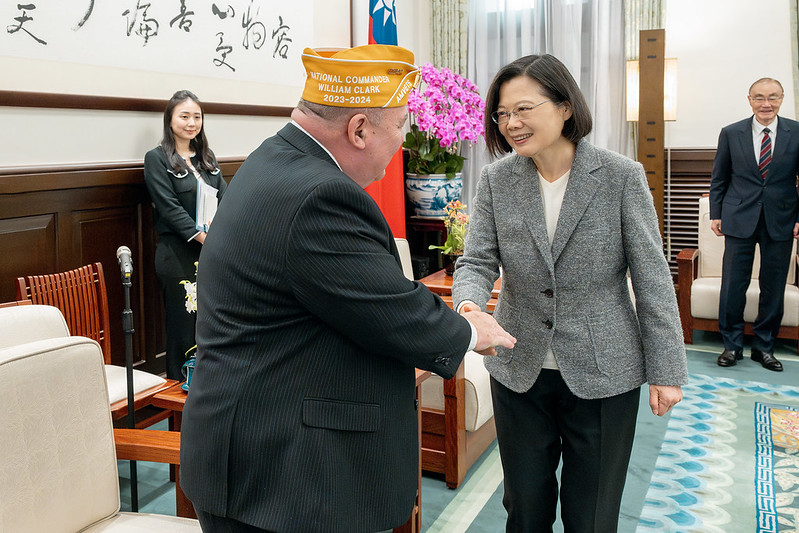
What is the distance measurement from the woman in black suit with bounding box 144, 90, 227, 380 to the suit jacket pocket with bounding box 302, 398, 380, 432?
245 cm

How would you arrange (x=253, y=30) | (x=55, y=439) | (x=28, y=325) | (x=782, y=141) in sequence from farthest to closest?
(x=782, y=141)
(x=253, y=30)
(x=28, y=325)
(x=55, y=439)

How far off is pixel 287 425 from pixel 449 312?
1.13 feet

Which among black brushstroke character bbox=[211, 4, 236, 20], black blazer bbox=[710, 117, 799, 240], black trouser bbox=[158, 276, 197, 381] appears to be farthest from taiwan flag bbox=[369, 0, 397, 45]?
black trouser bbox=[158, 276, 197, 381]

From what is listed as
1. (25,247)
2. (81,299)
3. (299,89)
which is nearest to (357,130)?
(81,299)

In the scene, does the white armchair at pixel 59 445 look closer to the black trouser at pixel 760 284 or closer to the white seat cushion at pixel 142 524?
the white seat cushion at pixel 142 524

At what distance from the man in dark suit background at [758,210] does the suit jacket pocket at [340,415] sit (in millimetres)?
3910

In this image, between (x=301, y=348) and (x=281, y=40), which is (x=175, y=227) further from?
(x=301, y=348)

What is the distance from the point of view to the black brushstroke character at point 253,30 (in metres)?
4.22

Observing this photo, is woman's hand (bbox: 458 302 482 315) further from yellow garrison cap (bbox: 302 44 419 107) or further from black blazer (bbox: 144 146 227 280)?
black blazer (bbox: 144 146 227 280)

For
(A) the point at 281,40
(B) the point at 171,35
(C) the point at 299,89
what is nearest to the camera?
(B) the point at 171,35

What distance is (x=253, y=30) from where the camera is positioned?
4.30m

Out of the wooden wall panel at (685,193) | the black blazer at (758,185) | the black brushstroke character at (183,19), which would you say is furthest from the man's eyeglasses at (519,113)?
the wooden wall panel at (685,193)

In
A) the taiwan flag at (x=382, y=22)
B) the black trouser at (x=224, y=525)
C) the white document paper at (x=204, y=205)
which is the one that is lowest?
the black trouser at (x=224, y=525)

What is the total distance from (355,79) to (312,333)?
1.46 ft
